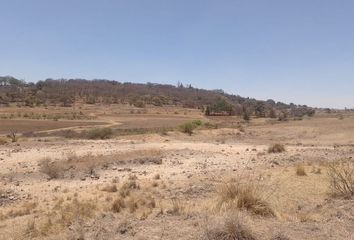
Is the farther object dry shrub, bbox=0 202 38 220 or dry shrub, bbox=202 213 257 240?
dry shrub, bbox=0 202 38 220

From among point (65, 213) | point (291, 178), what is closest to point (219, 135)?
point (291, 178)

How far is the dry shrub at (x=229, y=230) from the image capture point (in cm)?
774

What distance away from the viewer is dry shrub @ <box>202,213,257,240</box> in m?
7.74

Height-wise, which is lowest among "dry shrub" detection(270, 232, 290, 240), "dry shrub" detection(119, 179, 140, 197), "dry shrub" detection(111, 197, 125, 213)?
"dry shrub" detection(119, 179, 140, 197)

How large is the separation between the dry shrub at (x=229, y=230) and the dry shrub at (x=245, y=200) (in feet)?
5.86

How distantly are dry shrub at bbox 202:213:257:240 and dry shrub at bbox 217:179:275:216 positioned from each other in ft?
5.86

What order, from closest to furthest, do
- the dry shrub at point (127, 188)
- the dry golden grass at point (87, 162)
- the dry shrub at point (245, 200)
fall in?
the dry shrub at point (245, 200), the dry shrub at point (127, 188), the dry golden grass at point (87, 162)

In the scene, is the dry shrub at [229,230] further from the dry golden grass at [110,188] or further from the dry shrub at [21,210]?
the dry golden grass at [110,188]

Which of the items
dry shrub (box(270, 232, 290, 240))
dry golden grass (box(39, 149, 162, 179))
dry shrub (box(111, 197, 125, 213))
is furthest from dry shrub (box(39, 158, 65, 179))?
dry shrub (box(270, 232, 290, 240))

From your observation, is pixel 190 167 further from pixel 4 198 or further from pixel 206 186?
pixel 4 198

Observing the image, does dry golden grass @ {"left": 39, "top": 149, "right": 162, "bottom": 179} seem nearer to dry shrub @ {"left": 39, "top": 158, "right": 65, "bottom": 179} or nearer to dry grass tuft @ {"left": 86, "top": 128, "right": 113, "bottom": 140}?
dry shrub @ {"left": 39, "top": 158, "right": 65, "bottom": 179}

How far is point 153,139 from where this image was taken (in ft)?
138

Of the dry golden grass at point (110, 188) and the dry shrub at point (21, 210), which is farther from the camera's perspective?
the dry golden grass at point (110, 188)

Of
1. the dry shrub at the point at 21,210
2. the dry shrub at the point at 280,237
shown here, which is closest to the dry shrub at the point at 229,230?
the dry shrub at the point at 280,237
